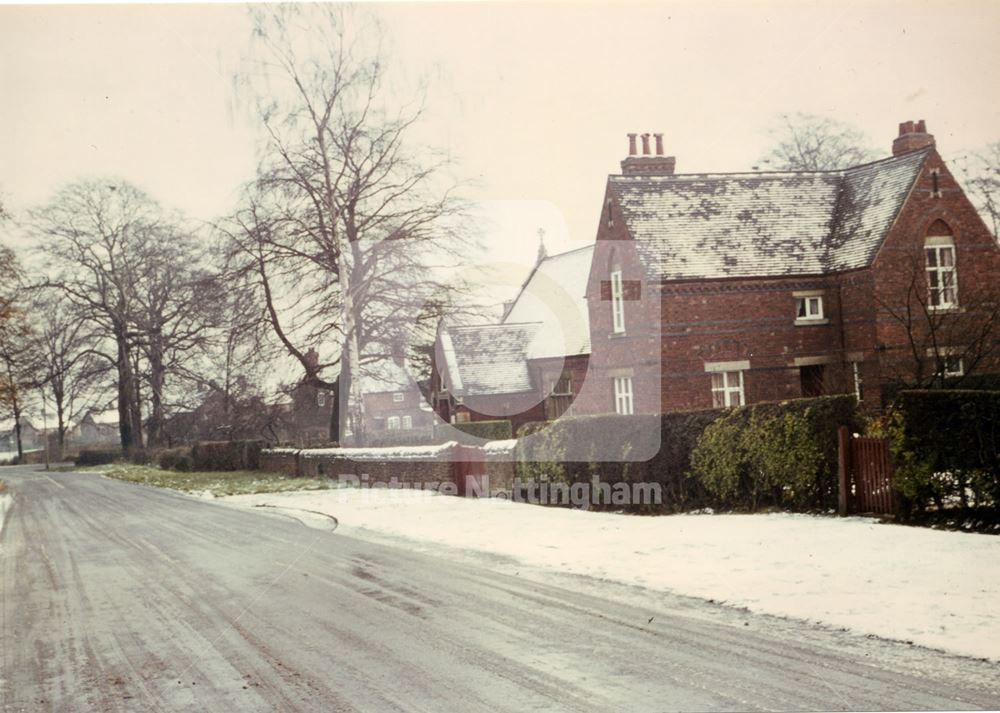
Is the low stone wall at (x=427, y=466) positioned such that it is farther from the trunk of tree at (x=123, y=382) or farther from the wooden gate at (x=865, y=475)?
the wooden gate at (x=865, y=475)

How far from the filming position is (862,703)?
5.26m

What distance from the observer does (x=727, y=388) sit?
89.8 ft

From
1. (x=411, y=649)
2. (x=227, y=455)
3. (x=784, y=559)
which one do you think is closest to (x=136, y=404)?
(x=227, y=455)

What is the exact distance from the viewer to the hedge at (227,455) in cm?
4006

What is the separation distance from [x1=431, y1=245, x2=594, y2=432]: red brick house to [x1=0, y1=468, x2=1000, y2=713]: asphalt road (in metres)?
26.1

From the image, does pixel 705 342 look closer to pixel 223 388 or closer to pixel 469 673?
pixel 223 388

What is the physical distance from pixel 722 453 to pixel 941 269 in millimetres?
12972

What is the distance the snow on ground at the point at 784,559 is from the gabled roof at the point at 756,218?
1247cm

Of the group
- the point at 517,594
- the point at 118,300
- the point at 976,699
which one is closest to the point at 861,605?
the point at 976,699

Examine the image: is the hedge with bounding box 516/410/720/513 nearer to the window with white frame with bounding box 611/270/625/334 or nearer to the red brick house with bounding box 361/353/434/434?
the window with white frame with bounding box 611/270/625/334

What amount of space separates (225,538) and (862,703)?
11.7 metres

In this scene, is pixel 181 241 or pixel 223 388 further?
pixel 223 388

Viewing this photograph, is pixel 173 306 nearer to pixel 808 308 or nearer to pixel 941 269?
pixel 808 308

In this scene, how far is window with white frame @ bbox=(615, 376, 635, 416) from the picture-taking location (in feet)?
95.7
